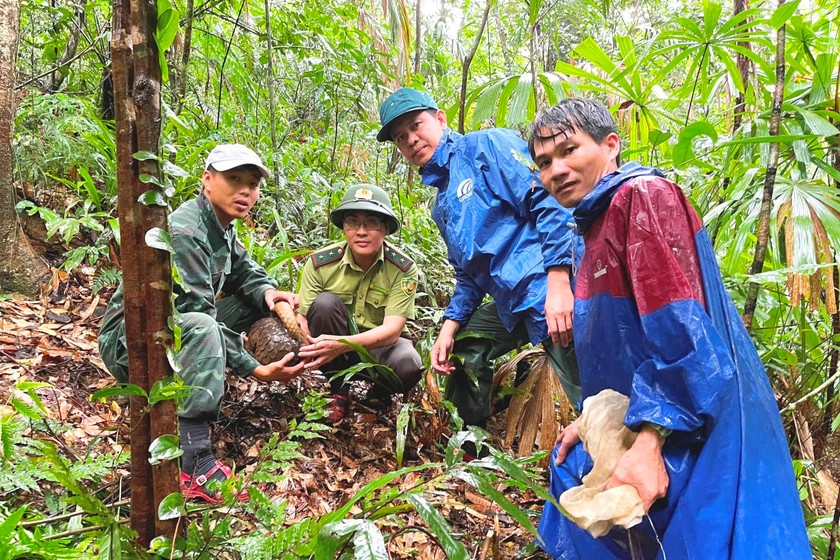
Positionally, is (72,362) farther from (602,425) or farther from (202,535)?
(602,425)

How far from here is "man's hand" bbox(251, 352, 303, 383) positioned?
8.81 feet

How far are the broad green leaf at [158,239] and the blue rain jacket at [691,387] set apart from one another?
1.09 meters

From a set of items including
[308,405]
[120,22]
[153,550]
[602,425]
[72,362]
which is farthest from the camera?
[72,362]

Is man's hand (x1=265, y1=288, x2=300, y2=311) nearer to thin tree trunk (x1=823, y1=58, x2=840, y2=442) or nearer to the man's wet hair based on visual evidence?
the man's wet hair

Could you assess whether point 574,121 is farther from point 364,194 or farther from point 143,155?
point 364,194

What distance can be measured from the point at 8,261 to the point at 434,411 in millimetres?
2733

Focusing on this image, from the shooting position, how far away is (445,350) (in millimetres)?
2951

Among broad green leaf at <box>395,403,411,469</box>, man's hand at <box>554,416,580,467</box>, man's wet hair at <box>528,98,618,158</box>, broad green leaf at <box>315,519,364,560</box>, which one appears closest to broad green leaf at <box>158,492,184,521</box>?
broad green leaf at <box>315,519,364,560</box>

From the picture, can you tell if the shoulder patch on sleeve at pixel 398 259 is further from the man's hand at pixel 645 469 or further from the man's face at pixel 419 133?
the man's hand at pixel 645 469

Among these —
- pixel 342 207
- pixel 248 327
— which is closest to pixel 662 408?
pixel 342 207

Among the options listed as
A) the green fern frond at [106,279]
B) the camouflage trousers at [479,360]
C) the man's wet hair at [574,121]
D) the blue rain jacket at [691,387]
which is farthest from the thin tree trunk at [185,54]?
the blue rain jacket at [691,387]

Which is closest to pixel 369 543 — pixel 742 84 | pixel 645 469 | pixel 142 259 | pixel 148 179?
pixel 645 469

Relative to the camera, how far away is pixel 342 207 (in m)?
3.06

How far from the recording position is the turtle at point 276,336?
9.21 feet
